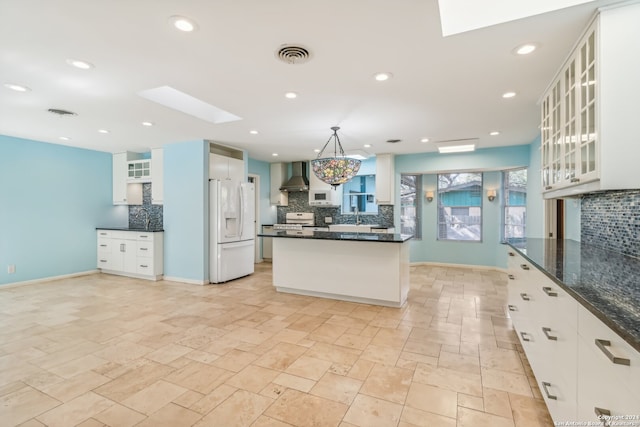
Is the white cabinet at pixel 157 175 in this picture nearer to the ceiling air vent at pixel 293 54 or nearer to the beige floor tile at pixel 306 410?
the ceiling air vent at pixel 293 54

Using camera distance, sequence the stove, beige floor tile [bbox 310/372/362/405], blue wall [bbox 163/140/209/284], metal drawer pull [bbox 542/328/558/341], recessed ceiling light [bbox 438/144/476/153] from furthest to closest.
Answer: the stove, recessed ceiling light [bbox 438/144/476/153], blue wall [bbox 163/140/209/284], beige floor tile [bbox 310/372/362/405], metal drawer pull [bbox 542/328/558/341]

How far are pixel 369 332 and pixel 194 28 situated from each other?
3023 mm

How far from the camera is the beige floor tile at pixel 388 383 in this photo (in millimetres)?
2053

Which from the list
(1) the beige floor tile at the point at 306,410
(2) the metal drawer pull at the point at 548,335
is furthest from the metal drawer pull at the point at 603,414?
(1) the beige floor tile at the point at 306,410

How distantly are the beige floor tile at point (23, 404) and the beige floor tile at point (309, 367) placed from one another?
62.3 inches

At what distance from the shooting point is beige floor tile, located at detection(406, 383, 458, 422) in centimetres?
190

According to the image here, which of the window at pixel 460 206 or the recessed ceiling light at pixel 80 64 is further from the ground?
the recessed ceiling light at pixel 80 64

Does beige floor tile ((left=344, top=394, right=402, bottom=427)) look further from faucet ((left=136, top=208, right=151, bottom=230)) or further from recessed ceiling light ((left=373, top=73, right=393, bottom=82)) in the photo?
faucet ((left=136, top=208, right=151, bottom=230))

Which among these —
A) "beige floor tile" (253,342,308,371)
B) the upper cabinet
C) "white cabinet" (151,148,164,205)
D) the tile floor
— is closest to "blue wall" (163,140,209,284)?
"white cabinet" (151,148,164,205)

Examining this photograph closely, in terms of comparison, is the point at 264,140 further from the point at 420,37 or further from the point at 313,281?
the point at 420,37

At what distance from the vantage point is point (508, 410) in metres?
1.89

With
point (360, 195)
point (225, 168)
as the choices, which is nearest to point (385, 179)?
point (360, 195)

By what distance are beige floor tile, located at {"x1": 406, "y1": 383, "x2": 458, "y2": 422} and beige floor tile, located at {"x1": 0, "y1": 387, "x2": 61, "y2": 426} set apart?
236cm

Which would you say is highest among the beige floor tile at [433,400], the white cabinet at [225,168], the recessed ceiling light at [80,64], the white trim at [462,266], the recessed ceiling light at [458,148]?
the recessed ceiling light at [80,64]
